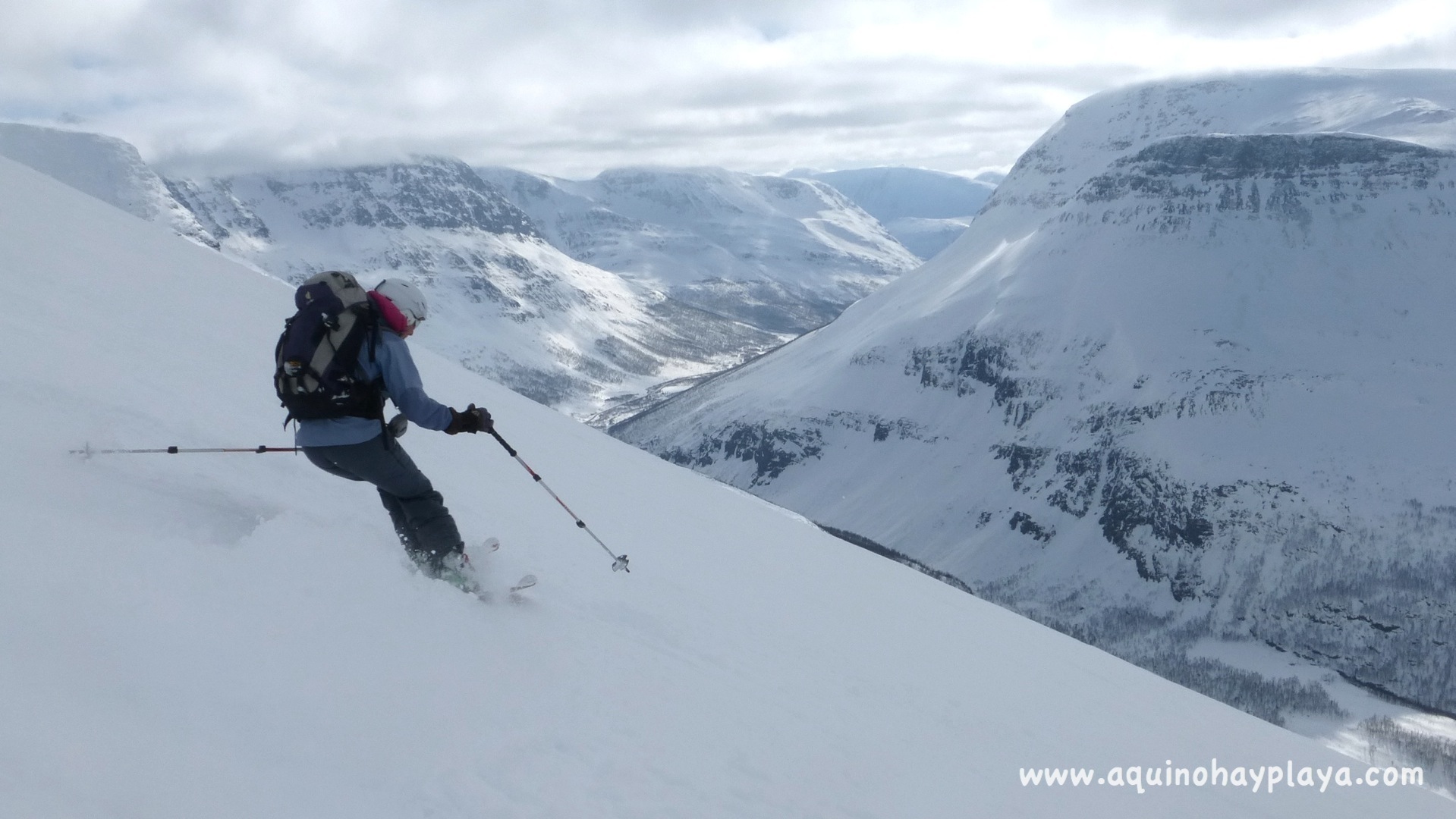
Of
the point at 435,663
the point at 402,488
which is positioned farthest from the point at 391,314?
the point at 435,663

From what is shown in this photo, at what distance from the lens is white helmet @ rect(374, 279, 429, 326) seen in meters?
8.55

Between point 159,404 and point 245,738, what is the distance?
24.4 feet

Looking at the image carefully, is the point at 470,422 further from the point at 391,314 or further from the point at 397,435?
the point at 391,314

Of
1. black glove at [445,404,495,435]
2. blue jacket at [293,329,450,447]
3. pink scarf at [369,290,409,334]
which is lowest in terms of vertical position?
black glove at [445,404,495,435]

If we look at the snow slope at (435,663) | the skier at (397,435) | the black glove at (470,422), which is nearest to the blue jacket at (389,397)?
the skier at (397,435)

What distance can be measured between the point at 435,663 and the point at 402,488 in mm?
2358

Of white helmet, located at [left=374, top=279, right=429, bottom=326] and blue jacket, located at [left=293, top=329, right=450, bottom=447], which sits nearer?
blue jacket, located at [left=293, top=329, right=450, bottom=447]

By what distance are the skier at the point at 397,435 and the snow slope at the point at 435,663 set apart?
48cm

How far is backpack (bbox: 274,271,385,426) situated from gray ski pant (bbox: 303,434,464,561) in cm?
42

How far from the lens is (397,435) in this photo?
8867 mm

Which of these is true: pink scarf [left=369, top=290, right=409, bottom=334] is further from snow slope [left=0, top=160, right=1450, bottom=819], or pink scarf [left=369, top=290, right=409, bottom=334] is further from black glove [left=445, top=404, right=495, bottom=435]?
snow slope [left=0, top=160, right=1450, bottom=819]

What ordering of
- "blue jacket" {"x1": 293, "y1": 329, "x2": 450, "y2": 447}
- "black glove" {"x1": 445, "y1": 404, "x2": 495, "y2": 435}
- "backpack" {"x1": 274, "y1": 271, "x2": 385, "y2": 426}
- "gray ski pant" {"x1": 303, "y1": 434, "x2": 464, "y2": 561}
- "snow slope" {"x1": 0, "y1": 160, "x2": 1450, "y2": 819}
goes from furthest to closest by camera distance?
"black glove" {"x1": 445, "y1": 404, "x2": 495, "y2": 435}
"gray ski pant" {"x1": 303, "y1": 434, "x2": 464, "y2": 561}
"blue jacket" {"x1": 293, "y1": 329, "x2": 450, "y2": 447}
"backpack" {"x1": 274, "y1": 271, "x2": 385, "y2": 426}
"snow slope" {"x1": 0, "y1": 160, "x2": 1450, "y2": 819}

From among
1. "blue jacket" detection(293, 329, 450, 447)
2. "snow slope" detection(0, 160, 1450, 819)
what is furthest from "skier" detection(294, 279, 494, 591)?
"snow slope" detection(0, 160, 1450, 819)

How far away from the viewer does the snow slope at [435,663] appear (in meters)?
5.22
